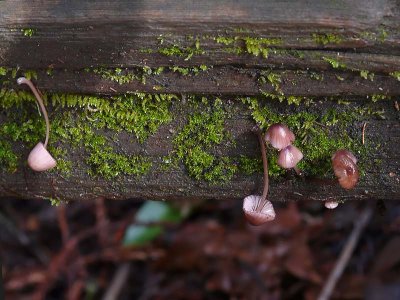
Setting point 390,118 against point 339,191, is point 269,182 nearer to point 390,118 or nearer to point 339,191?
point 339,191

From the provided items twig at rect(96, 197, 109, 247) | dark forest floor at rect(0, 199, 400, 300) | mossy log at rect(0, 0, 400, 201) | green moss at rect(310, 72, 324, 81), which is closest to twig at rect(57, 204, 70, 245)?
dark forest floor at rect(0, 199, 400, 300)

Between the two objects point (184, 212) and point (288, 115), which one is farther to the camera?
point (184, 212)

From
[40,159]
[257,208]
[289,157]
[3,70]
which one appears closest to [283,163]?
[289,157]

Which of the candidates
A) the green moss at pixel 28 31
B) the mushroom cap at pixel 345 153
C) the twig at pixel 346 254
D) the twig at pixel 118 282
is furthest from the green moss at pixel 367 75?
the twig at pixel 118 282

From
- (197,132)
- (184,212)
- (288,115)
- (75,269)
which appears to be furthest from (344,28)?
(75,269)

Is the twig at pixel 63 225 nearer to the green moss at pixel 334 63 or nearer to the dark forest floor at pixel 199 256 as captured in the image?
the dark forest floor at pixel 199 256

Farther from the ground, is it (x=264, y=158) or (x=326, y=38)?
(x=326, y=38)

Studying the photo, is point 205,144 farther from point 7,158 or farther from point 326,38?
point 7,158
